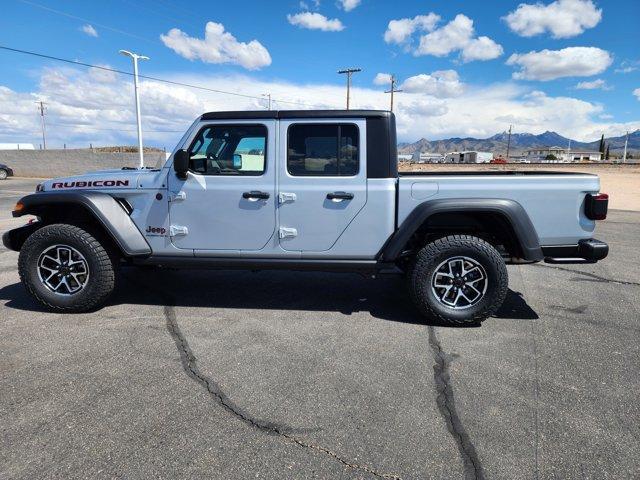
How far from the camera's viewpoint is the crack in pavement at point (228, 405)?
224 centimetres

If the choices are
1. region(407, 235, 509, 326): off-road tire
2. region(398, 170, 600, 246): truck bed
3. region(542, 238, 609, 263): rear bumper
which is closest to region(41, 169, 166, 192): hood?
region(398, 170, 600, 246): truck bed

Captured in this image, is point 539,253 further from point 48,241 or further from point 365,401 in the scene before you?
point 48,241

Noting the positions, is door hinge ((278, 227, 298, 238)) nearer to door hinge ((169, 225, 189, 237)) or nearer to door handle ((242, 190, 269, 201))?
door handle ((242, 190, 269, 201))

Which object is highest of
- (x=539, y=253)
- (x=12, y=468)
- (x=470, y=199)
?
(x=470, y=199)

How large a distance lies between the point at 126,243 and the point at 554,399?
3.71 meters

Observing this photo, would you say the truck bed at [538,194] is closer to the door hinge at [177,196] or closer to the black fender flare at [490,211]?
the black fender flare at [490,211]

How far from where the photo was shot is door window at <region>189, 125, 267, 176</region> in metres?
4.12

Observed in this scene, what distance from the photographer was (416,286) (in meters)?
3.98

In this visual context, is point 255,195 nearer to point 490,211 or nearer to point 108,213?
point 108,213

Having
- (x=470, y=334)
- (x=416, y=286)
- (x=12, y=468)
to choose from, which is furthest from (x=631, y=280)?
(x=12, y=468)

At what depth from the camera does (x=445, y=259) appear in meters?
3.96

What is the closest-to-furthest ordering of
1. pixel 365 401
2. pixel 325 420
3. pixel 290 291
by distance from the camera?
1. pixel 325 420
2. pixel 365 401
3. pixel 290 291

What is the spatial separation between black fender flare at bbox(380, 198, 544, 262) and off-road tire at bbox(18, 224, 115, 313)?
9.11ft

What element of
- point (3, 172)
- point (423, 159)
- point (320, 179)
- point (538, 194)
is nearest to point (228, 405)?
point (320, 179)
